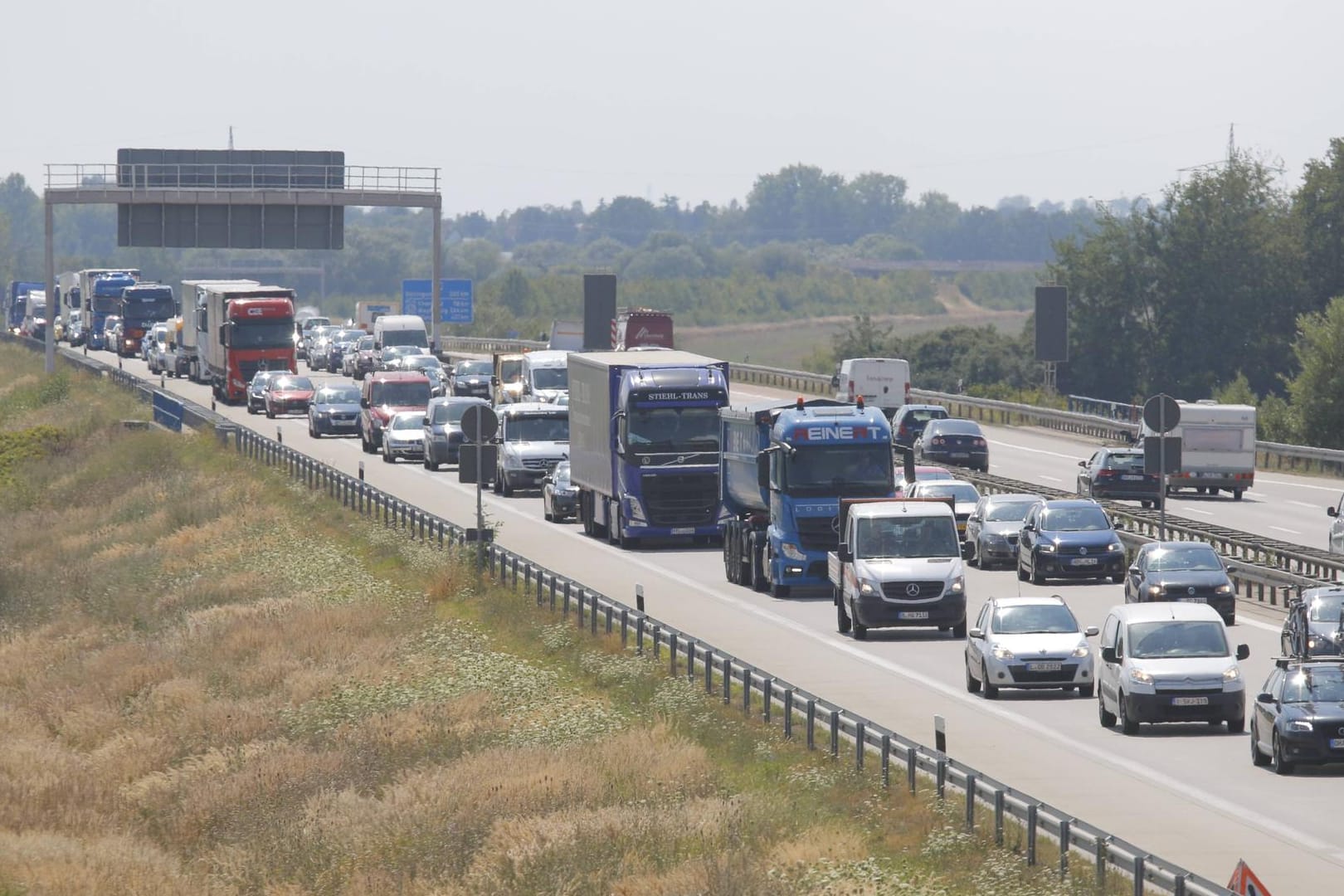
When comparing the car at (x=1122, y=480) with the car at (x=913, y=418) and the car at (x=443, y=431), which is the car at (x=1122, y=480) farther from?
the car at (x=443, y=431)

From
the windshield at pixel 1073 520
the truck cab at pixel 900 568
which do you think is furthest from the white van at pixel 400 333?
the truck cab at pixel 900 568

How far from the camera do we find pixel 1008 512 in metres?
42.4

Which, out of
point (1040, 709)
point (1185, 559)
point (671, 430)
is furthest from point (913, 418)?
point (1040, 709)

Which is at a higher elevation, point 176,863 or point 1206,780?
point 1206,780

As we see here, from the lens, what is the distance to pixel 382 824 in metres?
23.8

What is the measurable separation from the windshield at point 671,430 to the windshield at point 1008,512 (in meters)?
5.34

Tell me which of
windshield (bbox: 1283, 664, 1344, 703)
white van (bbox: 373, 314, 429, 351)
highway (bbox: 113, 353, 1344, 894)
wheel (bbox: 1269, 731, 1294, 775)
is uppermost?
white van (bbox: 373, 314, 429, 351)

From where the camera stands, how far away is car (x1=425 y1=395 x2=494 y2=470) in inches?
2301

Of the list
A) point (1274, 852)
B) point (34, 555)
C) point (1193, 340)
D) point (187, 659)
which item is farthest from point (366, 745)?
point (1193, 340)

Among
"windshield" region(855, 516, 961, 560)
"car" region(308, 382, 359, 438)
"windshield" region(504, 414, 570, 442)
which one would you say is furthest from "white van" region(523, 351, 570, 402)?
"windshield" region(855, 516, 961, 560)

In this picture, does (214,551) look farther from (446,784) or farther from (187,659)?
(446,784)

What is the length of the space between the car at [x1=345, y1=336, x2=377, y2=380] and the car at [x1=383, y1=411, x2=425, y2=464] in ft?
87.6

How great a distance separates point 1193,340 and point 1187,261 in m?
4.85

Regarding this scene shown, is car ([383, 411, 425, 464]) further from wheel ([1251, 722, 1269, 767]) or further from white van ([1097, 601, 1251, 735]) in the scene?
wheel ([1251, 722, 1269, 767])
